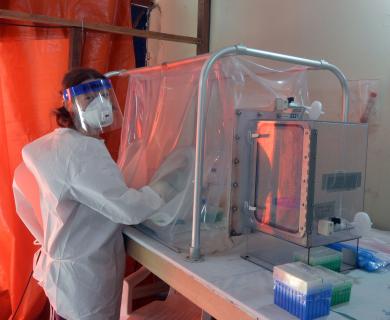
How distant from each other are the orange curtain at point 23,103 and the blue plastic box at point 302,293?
1.55 m

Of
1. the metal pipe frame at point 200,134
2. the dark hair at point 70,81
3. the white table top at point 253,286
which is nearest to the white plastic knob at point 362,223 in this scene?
the white table top at point 253,286

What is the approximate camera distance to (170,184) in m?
1.36

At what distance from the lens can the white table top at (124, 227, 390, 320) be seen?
0.84 metres

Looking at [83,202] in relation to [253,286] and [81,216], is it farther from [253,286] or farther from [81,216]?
[253,286]

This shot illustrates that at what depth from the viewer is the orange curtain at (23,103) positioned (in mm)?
1949

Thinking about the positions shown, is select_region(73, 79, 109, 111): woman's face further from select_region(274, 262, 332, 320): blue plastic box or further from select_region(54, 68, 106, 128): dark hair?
select_region(274, 262, 332, 320): blue plastic box

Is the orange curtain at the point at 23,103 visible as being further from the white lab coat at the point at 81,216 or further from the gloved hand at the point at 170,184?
the gloved hand at the point at 170,184

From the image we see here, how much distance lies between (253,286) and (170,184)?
0.53 metres

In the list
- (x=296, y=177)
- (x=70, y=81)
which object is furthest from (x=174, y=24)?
(x=296, y=177)

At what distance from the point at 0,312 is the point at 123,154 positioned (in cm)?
121

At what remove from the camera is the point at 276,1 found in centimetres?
212

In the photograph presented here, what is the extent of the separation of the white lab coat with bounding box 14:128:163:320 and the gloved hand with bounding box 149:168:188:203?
5 cm

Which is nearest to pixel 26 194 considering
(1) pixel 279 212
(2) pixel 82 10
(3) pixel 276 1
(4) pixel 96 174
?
(4) pixel 96 174

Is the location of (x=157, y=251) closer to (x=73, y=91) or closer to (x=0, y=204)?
(x=73, y=91)
